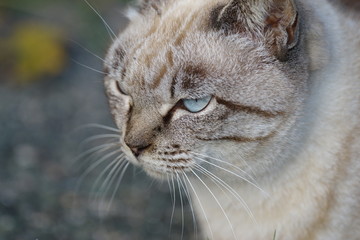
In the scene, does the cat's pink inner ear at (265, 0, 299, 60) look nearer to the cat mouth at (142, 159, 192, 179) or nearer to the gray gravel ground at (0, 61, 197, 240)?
the cat mouth at (142, 159, 192, 179)

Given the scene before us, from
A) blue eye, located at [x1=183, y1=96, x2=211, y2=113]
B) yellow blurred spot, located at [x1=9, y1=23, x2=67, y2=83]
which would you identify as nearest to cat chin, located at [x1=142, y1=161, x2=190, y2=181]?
blue eye, located at [x1=183, y1=96, x2=211, y2=113]

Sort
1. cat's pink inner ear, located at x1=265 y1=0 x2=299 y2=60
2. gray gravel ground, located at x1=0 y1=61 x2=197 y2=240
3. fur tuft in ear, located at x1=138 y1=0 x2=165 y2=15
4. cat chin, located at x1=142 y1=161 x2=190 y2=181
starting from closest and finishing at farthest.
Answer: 1. cat's pink inner ear, located at x1=265 y1=0 x2=299 y2=60
2. cat chin, located at x1=142 y1=161 x2=190 y2=181
3. fur tuft in ear, located at x1=138 y1=0 x2=165 y2=15
4. gray gravel ground, located at x1=0 y1=61 x2=197 y2=240

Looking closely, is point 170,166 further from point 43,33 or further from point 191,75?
point 43,33

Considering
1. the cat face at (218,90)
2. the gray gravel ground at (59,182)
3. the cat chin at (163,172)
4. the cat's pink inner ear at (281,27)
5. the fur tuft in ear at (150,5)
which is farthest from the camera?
the gray gravel ground at (59,182)

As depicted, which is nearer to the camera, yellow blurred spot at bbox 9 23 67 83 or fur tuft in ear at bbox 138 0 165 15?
fur tuft in ear at bbox 138 0 165 15

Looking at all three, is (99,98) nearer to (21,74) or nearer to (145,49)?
(21,74)

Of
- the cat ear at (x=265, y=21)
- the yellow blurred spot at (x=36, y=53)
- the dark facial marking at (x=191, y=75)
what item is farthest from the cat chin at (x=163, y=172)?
the yellow blurred spot at (x=36, y=53)

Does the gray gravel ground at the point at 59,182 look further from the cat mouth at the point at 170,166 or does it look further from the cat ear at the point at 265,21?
the cat ear at the point at 265,21

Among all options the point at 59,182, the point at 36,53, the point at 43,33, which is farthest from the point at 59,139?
the point at 43,33
